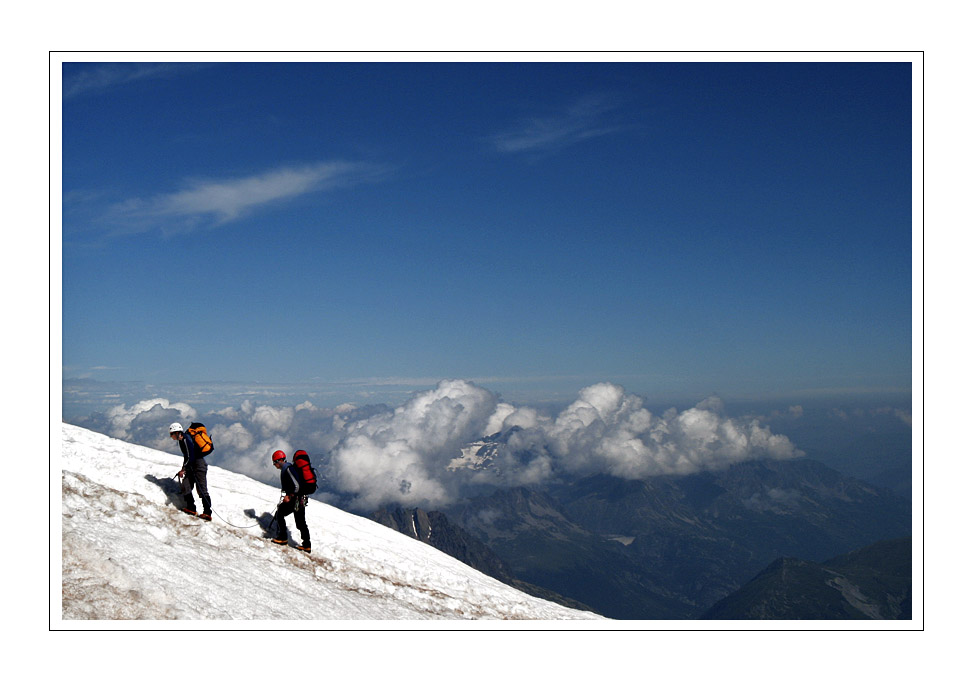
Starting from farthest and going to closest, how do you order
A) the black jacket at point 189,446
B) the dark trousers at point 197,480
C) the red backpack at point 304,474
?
1. the dark trousers at point 197,480
2. the black jacket at point 189,446
3. the red backpack at point 304,474

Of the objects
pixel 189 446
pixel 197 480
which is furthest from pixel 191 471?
pixel 189 446

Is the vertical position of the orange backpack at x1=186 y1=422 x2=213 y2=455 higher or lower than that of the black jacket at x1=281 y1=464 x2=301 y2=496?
higher

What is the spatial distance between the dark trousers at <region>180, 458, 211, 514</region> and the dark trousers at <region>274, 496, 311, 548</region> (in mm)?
2399

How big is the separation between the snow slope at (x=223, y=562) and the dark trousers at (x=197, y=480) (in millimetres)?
742

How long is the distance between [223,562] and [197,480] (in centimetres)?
320

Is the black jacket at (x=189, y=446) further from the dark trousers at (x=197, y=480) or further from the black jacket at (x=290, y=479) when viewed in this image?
the black jacket at (x=290, y=479)

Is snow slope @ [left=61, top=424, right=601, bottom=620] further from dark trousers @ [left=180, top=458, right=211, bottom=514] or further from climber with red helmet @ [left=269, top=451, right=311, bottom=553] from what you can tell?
dark trousers @ [left=180, top=458, right=211, bottom=514]

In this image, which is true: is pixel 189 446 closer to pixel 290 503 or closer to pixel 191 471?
pixel 191 471

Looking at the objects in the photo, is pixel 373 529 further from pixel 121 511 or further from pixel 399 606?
pixel 121 511

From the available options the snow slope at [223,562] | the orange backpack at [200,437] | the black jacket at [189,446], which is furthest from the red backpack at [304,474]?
the black jacket at [189,446]

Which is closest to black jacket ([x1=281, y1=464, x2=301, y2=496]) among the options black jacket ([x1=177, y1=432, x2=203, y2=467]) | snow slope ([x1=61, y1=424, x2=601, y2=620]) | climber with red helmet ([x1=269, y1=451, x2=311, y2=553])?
climber with red helmet ([x1=269, y1=451, x2=311, y2=553])

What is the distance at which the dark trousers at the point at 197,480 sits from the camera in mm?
24250

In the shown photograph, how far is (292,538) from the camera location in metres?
25.9

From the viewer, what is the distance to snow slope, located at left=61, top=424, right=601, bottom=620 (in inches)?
779
